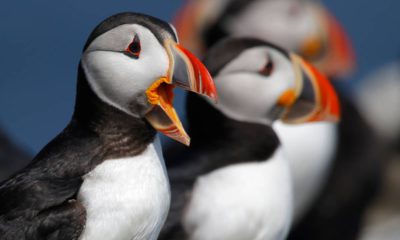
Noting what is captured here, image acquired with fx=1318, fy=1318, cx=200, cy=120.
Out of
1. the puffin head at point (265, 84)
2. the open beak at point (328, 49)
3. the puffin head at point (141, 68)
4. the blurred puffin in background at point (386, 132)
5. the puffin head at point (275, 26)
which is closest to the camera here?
the puffin head at point (141, 68)

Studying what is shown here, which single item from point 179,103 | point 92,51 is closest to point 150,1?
point 179,103

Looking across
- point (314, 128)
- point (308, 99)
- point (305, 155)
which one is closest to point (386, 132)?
point (314, 128)

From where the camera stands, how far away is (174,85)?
15.9ft

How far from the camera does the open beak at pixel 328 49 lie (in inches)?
352

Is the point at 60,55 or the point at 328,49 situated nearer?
the point at 328,49

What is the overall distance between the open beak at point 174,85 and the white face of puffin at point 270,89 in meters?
1.05

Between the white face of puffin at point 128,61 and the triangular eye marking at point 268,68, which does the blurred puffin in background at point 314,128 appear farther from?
the white face of puffin at point 128,61

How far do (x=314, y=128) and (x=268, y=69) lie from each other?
→ 2029 millimetres

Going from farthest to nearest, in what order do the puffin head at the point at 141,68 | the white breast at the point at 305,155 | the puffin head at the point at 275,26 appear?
the puffin head at the point at 275,26 < the white breast at the point at 305,155 < the puffin head at the point at 141,68

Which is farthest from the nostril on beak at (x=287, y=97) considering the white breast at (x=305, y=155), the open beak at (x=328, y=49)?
the open beak at (x=328, y=49)

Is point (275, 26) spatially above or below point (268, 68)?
below

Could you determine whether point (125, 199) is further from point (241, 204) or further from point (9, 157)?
point (9, 157)

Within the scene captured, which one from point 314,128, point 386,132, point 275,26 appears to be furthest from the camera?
point 386,132

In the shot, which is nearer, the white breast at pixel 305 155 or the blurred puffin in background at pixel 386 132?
the white breast at pixel 305 155
